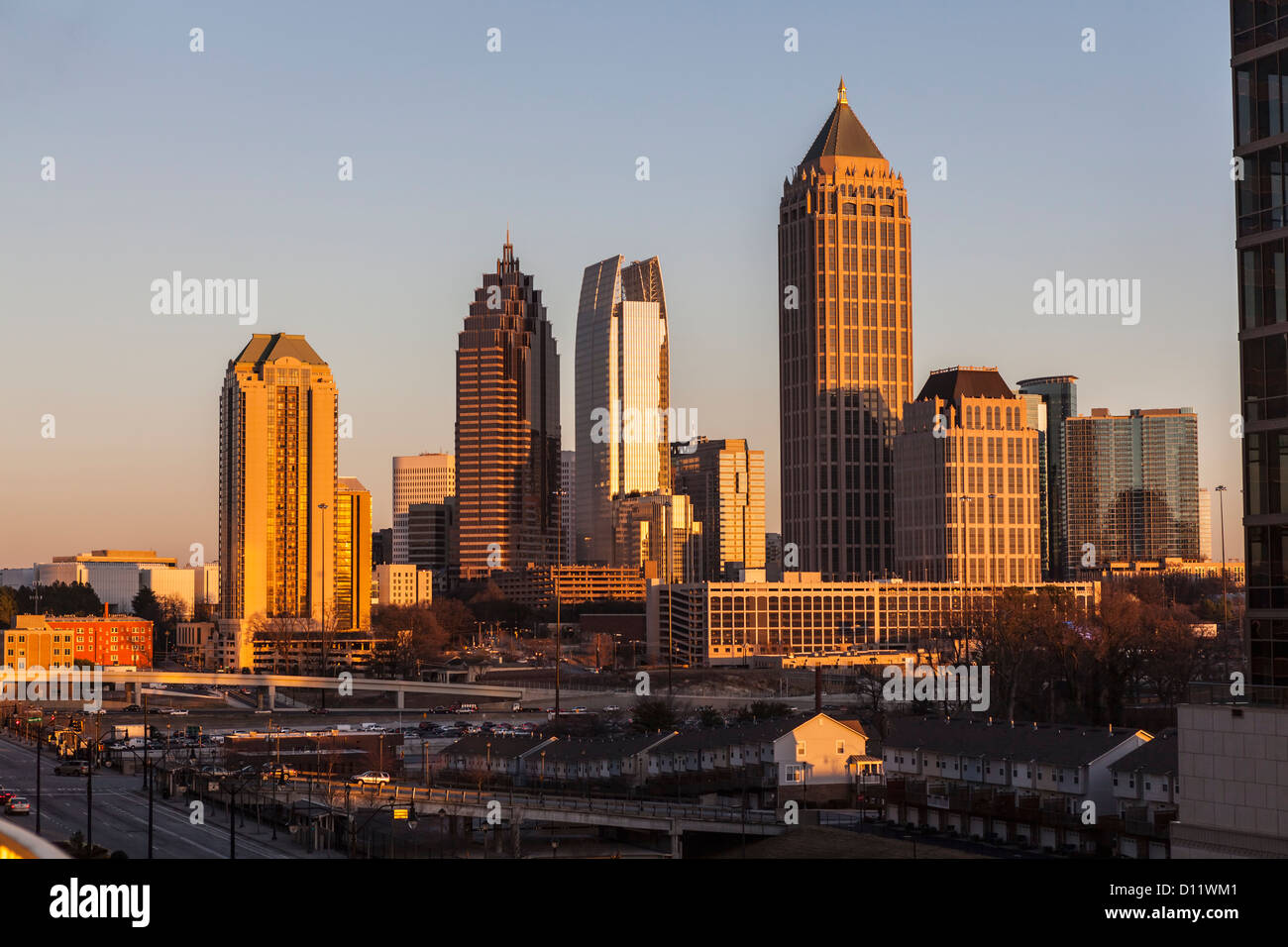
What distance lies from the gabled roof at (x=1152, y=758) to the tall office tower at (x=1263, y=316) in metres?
33.9

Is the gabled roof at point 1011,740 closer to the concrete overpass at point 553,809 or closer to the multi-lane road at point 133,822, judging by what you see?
the concrete overpass at point 553,809

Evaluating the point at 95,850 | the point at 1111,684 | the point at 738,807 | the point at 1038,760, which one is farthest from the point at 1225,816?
the point at 1111,684

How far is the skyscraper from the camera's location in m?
39.7

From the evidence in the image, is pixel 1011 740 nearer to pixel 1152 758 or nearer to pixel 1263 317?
pixel 1152 758

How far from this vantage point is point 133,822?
83875 mm

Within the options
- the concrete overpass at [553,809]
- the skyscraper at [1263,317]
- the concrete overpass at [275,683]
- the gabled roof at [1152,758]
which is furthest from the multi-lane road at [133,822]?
the concrete overpass at [275,683]

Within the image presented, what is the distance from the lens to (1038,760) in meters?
79.9

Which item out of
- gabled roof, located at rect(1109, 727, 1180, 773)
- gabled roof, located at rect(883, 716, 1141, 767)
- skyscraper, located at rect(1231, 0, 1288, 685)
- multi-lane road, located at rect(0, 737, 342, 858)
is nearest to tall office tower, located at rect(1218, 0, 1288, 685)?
skyscraper, located at rect(1231, 0, 1288, 685)

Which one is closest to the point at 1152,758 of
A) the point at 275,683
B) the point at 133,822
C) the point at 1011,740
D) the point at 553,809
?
the point at 1011,740

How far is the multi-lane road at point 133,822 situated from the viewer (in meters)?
74.1
